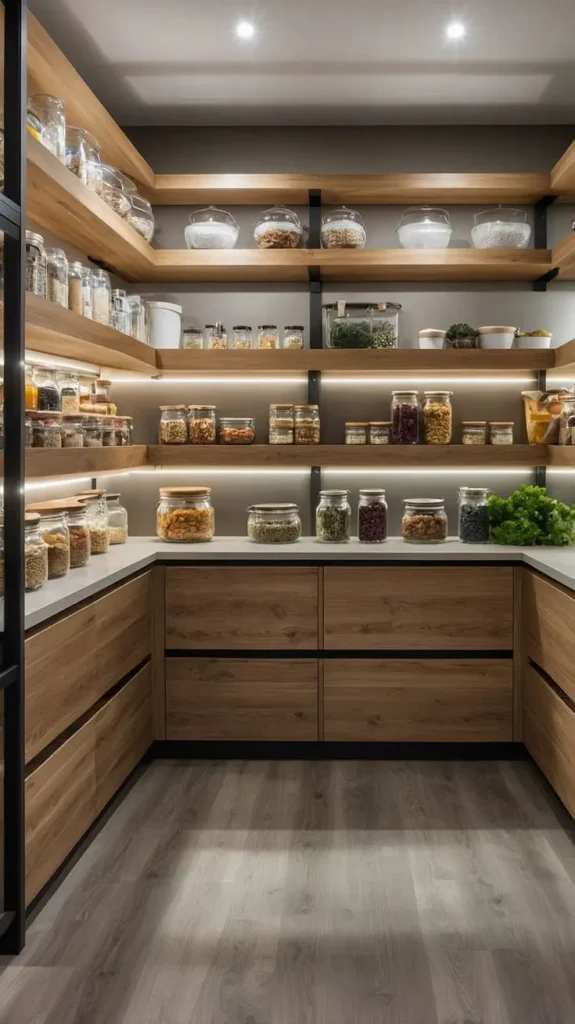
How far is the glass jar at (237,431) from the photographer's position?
385 centimetres

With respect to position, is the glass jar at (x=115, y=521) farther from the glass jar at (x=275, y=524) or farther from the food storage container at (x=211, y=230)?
the food storage container at (x=211, y=230)

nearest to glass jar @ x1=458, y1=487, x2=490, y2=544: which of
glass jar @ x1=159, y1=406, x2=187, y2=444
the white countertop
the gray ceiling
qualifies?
the white countertop

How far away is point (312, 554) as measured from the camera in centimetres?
340

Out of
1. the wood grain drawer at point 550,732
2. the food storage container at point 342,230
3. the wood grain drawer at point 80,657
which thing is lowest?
the wood grain drawer at point 550,732

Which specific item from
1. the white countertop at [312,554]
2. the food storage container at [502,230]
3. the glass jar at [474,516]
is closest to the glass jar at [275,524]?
the white countertop at [312,554]

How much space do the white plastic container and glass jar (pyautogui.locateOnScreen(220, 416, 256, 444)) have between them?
42cm

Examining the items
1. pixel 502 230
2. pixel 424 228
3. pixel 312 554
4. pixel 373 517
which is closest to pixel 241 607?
pixel 312 554

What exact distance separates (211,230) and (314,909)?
8.90 feet

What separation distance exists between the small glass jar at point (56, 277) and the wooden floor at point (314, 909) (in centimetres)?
166

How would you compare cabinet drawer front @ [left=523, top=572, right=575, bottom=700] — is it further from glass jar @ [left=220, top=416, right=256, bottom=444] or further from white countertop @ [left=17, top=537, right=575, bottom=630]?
glass jar @ [left=220, top=416, right=256, bottom=444]

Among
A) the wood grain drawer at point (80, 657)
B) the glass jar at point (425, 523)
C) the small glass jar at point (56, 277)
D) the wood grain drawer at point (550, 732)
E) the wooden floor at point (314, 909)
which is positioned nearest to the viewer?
the wooden floor at point (314, 909)

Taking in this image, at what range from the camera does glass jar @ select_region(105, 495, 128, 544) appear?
3.69m

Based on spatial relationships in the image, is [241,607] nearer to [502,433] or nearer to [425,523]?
[425,523]

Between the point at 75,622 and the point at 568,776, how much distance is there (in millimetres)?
1589
